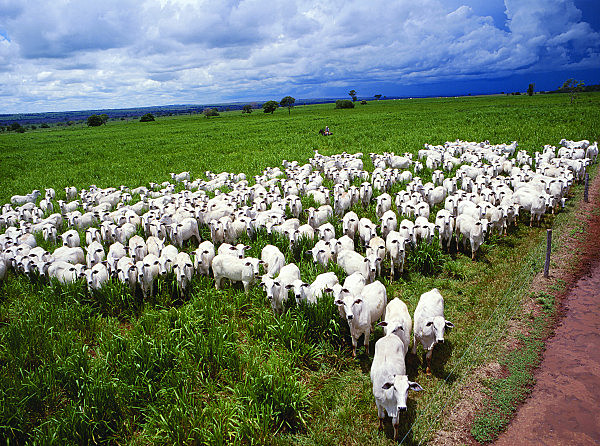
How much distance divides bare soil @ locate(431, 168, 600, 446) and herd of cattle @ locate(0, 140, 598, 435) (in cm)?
129

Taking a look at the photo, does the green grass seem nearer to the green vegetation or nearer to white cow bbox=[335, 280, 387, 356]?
white cow bbox=[335, 280, 387, 356]

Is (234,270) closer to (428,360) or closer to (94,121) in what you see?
(428,360)

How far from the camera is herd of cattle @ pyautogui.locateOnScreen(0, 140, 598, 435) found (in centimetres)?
824

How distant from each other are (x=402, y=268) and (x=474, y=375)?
14.6 ft

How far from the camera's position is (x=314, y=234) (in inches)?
544

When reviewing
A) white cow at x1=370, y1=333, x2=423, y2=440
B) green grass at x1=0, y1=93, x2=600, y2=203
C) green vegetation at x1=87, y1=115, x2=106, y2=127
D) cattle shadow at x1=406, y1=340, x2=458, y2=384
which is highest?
green vegetation at x1=87, y1=115, x2=106, y2=127

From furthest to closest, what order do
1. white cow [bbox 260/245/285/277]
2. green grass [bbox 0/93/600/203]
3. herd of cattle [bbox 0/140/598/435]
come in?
1. green grass [bbox 0/93/600/203]
2. white cow [bbox 260/245/285/277]
3. herd of cattle [bbox 0/140/598/435]

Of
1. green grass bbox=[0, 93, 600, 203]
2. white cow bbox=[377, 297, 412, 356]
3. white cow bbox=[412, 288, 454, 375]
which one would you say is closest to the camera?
white cow bbox=[377, 297, 412, 356]

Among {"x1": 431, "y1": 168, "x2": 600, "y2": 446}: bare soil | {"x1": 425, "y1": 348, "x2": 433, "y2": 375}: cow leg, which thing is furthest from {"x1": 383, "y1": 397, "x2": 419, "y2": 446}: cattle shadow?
{"x1": 425, "y1": 348, "x2": 433, "y2": 375}: cow leg

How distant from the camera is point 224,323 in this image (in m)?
9.34

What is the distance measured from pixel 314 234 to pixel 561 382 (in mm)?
8576

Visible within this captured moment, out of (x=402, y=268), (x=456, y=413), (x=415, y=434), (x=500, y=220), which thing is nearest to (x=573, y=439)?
(x=456, y=413)

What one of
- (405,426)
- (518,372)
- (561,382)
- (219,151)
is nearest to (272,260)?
(405,426)

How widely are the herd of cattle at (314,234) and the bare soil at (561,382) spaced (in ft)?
A: 4.23
